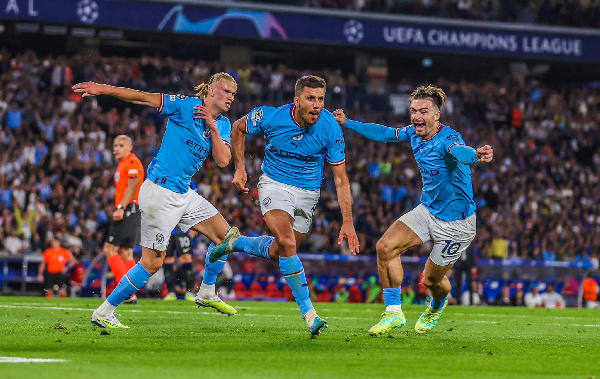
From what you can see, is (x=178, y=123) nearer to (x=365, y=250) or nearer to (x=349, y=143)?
(x=365, y=250)

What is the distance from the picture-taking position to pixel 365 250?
25.0 metres

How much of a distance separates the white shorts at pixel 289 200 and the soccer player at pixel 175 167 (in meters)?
0.56

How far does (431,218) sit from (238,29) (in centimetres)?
2302

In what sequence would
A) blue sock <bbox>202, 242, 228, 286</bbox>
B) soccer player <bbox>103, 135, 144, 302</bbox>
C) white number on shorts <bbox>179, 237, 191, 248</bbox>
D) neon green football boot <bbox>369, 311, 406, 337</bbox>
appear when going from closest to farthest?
1. neon green football boot <bbox>369, 311, 406, 337</bbox>
2. blue sock <bbox>202, 242, 228, 286</bbox>
3. soccer player <bbox>103, 135, 144, 302</bbox>
4. white number on shorts <bbox>179, 237, 191, 248</bbox>

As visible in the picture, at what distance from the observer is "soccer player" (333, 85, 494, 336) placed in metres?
10.0

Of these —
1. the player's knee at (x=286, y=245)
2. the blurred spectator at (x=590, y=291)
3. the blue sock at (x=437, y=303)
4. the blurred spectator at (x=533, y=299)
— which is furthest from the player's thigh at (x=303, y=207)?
the blurred spectator at (x=590, y=291)

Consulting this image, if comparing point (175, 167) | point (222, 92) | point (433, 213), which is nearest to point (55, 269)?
point (175, 167)

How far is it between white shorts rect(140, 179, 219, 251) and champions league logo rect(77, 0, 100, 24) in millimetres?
20981

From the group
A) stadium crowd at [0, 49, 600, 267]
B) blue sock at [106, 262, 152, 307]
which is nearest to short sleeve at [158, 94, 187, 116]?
blue sock at [106, 262, 152, 307]

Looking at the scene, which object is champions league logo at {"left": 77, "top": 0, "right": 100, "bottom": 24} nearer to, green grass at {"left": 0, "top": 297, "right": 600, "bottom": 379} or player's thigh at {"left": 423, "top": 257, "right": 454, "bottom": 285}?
green grass at {"left": 0, "top": 297, "right": 600, "bottom": 379}

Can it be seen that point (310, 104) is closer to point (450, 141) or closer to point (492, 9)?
point (450, 141)

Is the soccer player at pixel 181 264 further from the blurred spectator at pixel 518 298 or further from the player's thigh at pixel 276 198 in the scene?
the blurred spectator at pixel 518 298

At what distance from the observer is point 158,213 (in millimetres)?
9805

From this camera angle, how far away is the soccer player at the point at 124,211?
13689mm
